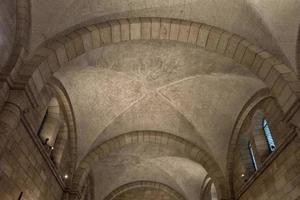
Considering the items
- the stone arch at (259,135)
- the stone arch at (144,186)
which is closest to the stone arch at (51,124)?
the stone arch at (259,135)

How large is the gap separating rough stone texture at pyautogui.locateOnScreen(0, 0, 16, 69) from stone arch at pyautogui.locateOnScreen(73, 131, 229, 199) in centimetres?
513

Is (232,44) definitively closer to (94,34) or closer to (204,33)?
(204,33)

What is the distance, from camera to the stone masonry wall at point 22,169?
17.1 feet

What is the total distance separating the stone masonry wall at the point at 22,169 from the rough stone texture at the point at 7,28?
144 cm

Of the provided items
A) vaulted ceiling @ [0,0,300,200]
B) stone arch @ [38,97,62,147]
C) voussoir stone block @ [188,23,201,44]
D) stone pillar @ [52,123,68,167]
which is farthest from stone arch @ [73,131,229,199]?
voussoir stone block @ [188,23,201,44]

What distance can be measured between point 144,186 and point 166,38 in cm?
1006

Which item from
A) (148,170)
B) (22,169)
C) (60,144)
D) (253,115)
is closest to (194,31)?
(253,115)

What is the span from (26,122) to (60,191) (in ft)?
11.5

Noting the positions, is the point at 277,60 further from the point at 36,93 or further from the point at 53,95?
the point at 53,95

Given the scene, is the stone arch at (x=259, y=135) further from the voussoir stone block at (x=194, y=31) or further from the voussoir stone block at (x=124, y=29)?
the voussoir stone block at (x=124, y=29)

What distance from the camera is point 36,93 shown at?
18.0 ft

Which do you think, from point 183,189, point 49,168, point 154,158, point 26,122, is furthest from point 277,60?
point 183,189

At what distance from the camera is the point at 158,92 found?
9.58m

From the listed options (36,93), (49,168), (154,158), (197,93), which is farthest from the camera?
(154,158)
